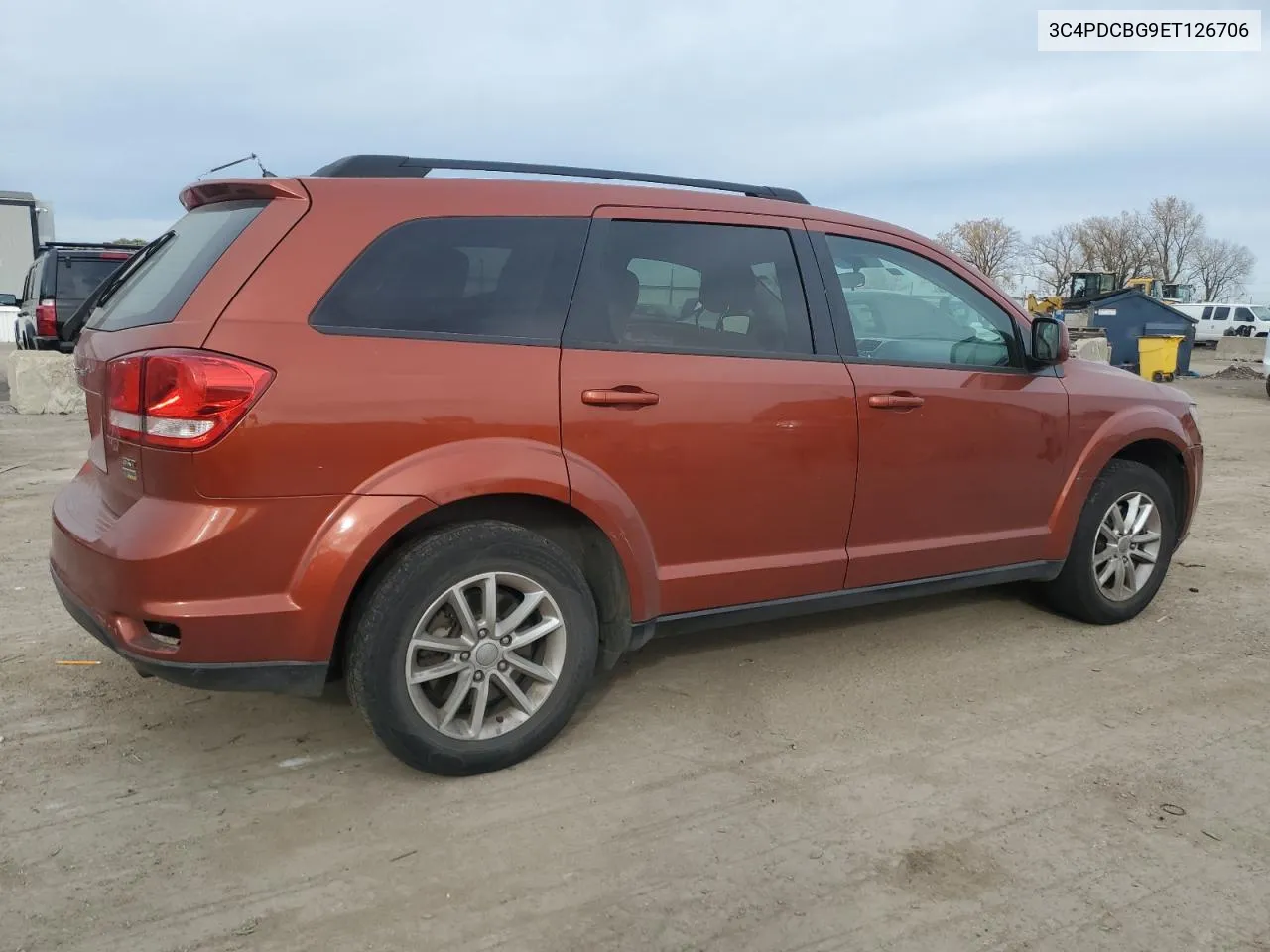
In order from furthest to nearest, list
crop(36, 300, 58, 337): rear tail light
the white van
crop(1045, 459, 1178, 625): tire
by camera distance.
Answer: the white van, crop(36, 300, 58, 337): rear tail light, crop(1045, 459, 1178, 625): tire

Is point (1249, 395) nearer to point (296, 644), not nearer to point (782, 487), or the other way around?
point (782, 487)

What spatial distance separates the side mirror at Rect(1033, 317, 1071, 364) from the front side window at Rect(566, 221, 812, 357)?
3.91 feet

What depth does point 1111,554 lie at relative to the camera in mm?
4527

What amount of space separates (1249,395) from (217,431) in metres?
21.0

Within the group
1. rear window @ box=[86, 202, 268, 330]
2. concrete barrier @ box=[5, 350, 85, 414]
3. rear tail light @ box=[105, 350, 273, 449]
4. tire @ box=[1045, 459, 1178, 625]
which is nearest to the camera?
rear tail light @ box=[105, 350, 273, 449]

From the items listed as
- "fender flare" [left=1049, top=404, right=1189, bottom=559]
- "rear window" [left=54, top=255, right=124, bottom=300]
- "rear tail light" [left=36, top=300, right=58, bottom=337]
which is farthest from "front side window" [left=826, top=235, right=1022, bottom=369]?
"rear tail light" [left=36, top=300, right=58, bottom=337]

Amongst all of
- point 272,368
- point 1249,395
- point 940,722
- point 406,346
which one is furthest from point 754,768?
point 1249,395

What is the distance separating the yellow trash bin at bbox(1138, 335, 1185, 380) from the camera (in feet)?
70.2

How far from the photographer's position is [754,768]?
3.14m

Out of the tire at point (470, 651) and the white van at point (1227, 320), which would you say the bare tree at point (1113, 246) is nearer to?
the white van at point (1227, 320)

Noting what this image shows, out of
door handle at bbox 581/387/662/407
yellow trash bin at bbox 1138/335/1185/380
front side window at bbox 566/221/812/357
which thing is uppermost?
front side window at bbox 566/221/812/357

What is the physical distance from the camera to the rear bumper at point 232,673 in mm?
2695

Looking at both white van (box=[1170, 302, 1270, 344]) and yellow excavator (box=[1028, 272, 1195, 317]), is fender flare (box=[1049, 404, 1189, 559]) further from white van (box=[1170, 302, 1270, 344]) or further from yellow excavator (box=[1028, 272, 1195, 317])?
white van (box=[1170, 302, 1270, 344])

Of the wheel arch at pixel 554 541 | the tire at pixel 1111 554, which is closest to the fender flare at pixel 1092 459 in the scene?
the tire at pixel 1111 554
